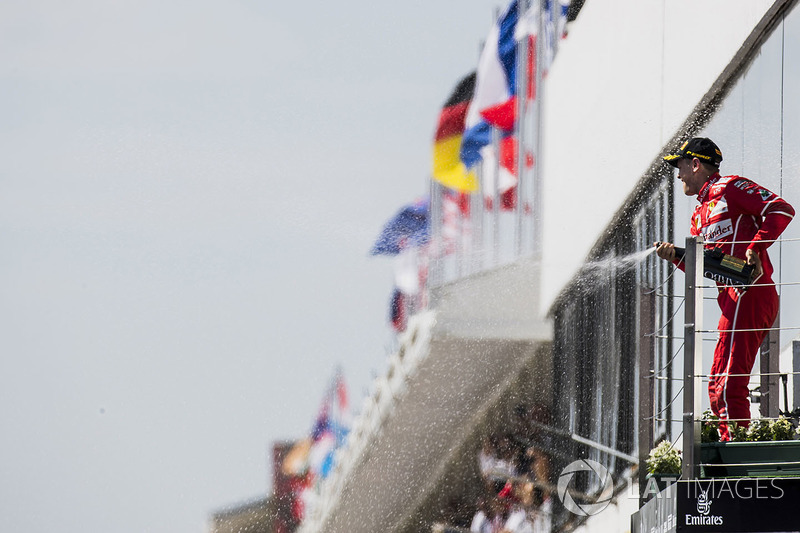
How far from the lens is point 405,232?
81.1 ft

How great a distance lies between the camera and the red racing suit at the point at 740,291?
18.9ft

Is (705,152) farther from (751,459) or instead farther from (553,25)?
(553,25)

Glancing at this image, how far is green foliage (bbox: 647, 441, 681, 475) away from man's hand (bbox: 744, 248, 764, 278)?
2.79 ft

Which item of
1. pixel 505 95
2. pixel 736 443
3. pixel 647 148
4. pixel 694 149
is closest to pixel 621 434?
pixel 647 148

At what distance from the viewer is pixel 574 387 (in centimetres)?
1440

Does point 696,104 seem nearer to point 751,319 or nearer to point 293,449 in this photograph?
point 751,319

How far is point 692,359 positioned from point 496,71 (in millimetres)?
14590

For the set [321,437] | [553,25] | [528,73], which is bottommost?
[321,437]

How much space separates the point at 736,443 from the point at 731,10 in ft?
12.5

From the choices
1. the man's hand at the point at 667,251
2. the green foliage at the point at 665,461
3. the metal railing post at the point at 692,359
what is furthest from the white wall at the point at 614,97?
the green foliage at the point at 665,461

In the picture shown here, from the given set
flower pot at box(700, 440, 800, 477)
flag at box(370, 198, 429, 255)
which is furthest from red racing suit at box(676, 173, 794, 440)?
flag at box(370, 198, 429, 255)

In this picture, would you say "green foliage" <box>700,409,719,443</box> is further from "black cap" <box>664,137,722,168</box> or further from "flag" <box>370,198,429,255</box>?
"flag" <box>370,198,429,255</box>

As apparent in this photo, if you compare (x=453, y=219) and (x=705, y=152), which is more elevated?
(x=453, y=219)

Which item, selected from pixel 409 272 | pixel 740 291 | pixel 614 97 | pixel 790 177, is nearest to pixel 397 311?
pixel 409 272
